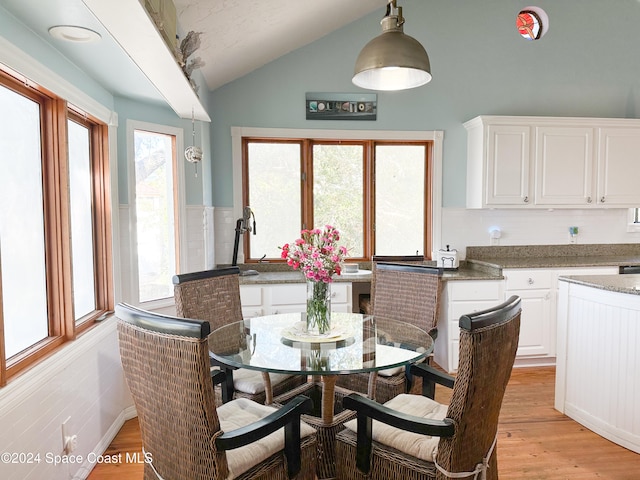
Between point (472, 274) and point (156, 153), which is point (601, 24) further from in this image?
point (156, 153)

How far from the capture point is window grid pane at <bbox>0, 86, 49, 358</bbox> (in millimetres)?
1756

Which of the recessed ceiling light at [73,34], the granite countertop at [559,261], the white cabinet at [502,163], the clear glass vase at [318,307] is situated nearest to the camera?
the recessed ceiling light at [73,34]

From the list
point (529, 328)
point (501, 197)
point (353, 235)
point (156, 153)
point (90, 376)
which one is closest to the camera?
point (90, 376)

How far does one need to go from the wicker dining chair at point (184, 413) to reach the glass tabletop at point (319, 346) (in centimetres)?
23

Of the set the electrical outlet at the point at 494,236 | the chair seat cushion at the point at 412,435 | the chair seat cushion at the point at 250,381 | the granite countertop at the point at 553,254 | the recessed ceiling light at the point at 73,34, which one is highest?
the recessed ceiling light at the point at 73,34

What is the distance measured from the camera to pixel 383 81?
2.08 metres

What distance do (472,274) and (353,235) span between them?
1144mm

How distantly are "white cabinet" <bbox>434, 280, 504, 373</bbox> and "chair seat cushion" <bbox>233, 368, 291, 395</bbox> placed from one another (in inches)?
69.0

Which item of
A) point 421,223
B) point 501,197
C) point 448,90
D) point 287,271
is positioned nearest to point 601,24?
point 448,90

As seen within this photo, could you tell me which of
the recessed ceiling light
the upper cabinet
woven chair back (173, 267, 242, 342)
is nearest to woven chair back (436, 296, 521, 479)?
woven chair back (173, 267, 242, 342)

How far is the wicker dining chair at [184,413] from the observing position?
1.27 metres

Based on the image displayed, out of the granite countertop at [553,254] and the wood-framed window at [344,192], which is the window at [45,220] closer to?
the wood-framed window at [344,192]

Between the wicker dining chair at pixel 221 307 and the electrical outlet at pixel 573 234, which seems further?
the electrical outlet at pixel 573 234

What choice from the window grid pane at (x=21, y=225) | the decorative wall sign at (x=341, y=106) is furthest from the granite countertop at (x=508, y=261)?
the window grid pane at (x=21, y=225)
